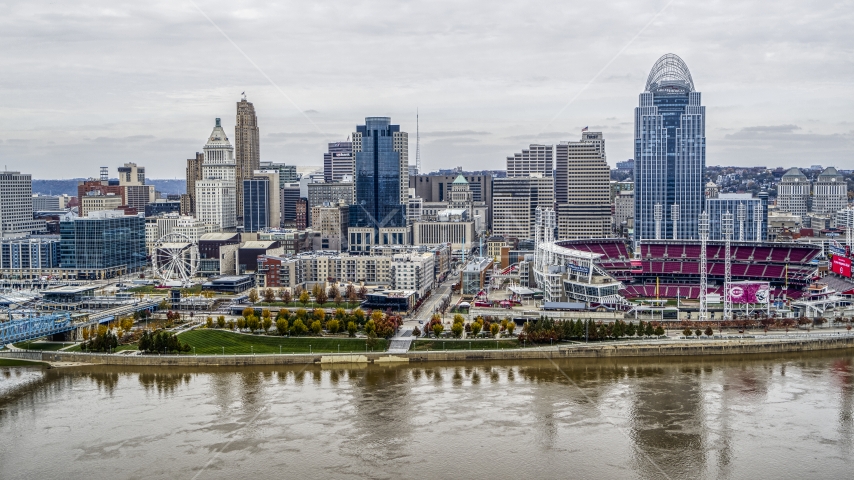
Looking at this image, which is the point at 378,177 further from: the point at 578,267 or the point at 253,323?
the point at 253,323

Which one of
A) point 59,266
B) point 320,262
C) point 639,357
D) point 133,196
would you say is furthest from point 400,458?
point 133,196

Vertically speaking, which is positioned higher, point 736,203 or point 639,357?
point 736,203

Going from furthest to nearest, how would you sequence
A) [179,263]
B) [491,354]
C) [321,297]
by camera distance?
[179,263]
[321,297]
[491,354]

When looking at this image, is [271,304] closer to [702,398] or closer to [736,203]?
[702,398]

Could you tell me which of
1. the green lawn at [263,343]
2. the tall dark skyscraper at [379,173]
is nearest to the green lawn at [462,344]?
the green lawn at [263,343]

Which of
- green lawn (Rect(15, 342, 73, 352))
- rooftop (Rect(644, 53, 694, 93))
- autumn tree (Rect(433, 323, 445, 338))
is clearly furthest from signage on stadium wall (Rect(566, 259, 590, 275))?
rooftop (Rect(644, 53, 694, 93))

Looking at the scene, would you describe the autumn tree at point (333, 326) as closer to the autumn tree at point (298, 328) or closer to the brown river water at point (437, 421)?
the autumn tree at point (298, 328)

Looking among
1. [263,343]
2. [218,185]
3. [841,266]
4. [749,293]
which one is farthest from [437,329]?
[218,185]
